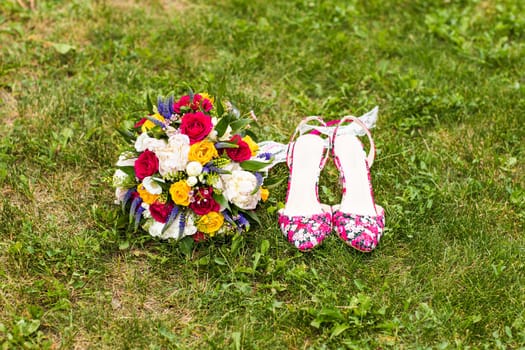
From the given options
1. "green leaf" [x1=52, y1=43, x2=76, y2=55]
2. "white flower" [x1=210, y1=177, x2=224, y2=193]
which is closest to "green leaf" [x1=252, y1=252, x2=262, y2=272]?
"white flower" [x1=210, y1=177, x2=224, y2=193]

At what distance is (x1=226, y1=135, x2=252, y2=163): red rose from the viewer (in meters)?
3.00

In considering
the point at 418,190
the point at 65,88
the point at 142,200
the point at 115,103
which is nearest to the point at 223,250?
the point at 142,200

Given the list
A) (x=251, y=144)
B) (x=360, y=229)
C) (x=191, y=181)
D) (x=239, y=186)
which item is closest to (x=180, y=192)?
(x=191, y=181)

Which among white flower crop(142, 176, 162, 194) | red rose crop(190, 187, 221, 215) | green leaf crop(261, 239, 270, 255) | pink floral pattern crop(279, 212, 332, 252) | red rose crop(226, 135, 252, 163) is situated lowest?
green leaf crop(261, 239, 270, 255)

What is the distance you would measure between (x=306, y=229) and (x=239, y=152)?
0.50 m

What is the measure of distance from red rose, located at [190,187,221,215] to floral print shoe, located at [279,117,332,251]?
0.41 m

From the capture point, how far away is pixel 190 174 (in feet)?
9.40

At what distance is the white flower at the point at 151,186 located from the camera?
9.48 ft

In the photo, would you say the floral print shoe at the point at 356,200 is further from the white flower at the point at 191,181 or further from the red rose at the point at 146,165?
the red rose at the point at 146,165

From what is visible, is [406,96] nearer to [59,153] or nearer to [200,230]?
[200,230]

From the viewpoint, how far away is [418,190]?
3375mm

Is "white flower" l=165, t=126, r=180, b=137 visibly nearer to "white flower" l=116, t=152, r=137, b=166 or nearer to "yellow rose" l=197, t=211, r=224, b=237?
"white flower" l=116, t=152, r=137, b=166

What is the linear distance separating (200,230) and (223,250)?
0.50 feet

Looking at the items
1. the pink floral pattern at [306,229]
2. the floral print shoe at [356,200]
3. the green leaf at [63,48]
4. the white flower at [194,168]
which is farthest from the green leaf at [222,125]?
the green leaf at [63,48]
